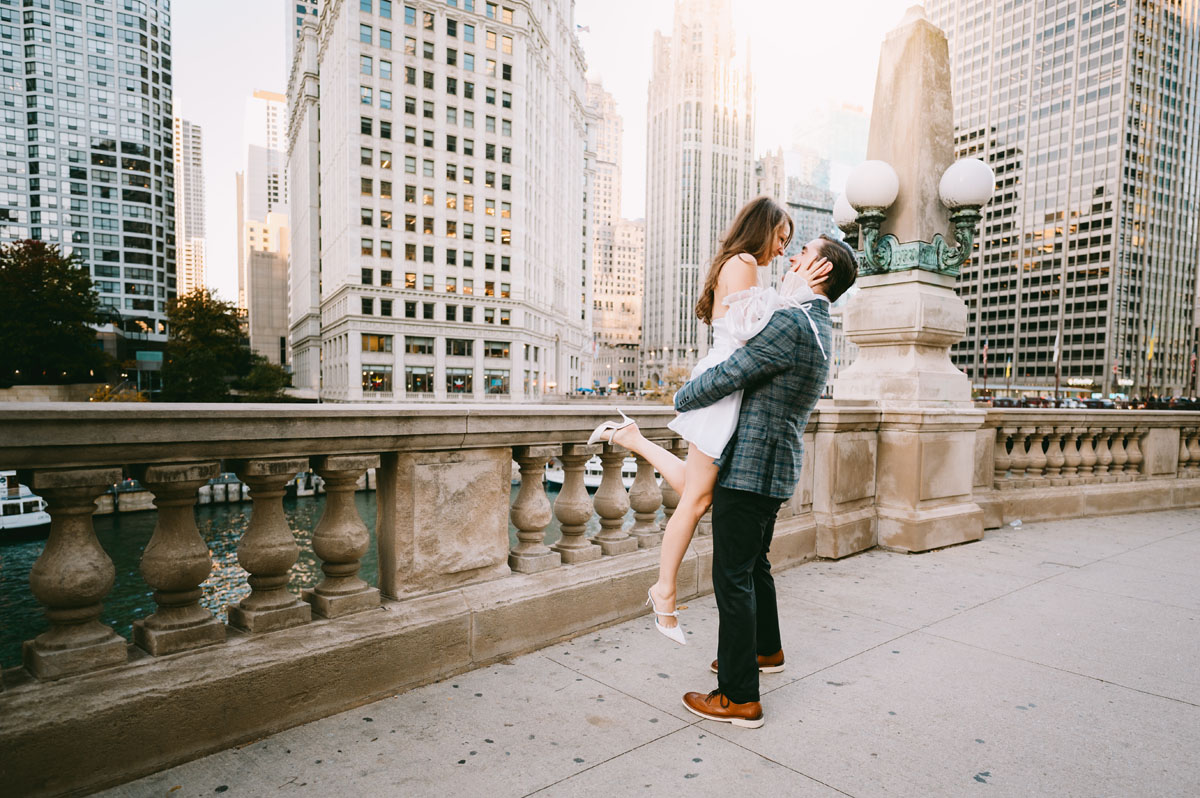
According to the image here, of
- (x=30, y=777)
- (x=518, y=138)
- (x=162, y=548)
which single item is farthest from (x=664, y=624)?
(x=518, y=138)

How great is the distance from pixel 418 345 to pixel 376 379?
213 inches

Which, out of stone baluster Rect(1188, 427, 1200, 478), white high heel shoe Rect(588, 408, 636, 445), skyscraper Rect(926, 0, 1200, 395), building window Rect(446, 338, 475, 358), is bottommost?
stone baluster Rect(1188, 427, 1200, 478)

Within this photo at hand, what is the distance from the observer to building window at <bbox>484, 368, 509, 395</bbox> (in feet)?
222

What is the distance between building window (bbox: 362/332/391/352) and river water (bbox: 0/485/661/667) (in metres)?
25.7

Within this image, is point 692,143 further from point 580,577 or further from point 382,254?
point 580,577

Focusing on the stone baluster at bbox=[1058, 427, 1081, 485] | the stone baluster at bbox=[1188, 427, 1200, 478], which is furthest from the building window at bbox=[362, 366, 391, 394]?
the stone baluster at bbox=[1188, 427, 1200, 478]

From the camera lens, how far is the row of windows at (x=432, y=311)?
205ft

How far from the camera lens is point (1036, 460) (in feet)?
24.0

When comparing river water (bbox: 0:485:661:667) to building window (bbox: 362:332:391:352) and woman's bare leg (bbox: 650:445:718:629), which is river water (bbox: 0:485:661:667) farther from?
building window (bbox: 362:332:391:352)

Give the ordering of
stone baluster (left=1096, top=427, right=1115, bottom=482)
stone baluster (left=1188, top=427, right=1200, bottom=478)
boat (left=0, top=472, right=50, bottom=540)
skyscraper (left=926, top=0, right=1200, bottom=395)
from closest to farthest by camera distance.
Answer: stone baluster (left=1096, top=427, right=1115, bottom=482)
stone baluster (left=1188, top=427, right=1200, bottom=478)
boat (left=0, top=472, right=50, bottom=540)
skyscraper (left=926, top=0, right=1200, bottom=395)

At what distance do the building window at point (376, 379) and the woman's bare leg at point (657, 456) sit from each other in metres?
63.5

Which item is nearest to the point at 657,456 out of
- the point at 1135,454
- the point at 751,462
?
the point at 751,462

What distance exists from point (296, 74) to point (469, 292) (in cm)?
5409

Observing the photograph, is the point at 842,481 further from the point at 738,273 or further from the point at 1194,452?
the point at 1194,452
